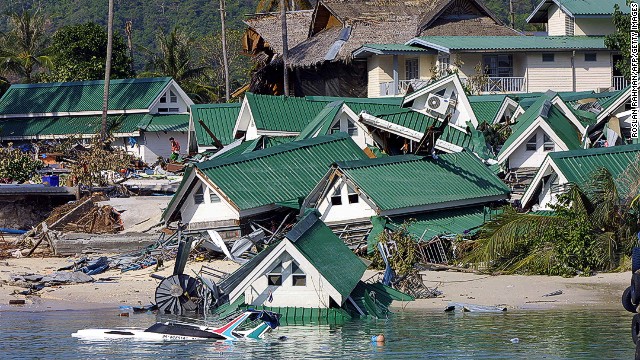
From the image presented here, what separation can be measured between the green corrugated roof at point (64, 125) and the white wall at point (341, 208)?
2452 cm

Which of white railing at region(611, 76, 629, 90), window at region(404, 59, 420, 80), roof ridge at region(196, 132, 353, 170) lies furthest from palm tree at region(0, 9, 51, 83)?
roof ridge at region(196, 132, 353, 170)

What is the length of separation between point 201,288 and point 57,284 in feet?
20.9

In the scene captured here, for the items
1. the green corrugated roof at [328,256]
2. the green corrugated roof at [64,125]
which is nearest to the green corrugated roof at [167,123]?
the green corrugated roof at [64,125]

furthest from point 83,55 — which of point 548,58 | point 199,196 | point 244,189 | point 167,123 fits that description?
point 244,189

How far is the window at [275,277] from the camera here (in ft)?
89.1

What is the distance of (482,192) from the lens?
38.2m

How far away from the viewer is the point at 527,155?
42438 mm

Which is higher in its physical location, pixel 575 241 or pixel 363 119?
pixel 363 119

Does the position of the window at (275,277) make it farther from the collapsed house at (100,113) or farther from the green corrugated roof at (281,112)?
the collapsed house at (100,113)

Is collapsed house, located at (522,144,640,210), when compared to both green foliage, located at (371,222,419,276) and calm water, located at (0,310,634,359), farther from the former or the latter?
calm water, located at (0,310,634,359)

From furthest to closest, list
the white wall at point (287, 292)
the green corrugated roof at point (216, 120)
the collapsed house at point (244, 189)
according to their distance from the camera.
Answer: the green corrugated roof at point (216, 120)
the collapsed house at point (244, 189)
the white wall at point (287, 292)

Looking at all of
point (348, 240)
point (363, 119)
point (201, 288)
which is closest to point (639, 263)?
point (201, 288)

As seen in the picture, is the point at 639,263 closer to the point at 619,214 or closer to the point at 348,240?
the point at 619,214

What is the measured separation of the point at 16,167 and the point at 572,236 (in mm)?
24137
